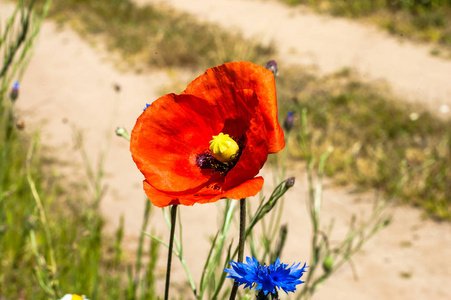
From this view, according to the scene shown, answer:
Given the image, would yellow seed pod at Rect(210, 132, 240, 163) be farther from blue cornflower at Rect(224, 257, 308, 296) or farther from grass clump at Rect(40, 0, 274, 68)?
grass clump at Rect(40, 0, 274, 68)

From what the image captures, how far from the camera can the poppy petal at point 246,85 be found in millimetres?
578

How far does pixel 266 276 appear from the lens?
1.66 feet

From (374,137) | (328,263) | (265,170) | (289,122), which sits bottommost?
(265,170)

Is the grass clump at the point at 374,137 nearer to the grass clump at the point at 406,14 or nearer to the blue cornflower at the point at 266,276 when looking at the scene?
the grass clump at the point at 406,14

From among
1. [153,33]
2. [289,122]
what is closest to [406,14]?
[153,33]

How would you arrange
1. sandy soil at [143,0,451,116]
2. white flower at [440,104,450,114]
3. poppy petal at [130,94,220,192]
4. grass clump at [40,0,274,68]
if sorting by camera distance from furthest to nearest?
grass clump at [40,0,274,68], sandy soil at [143,0,451,116], white flower at [440,104,450,114], poppy petal at [130,94,220,192]

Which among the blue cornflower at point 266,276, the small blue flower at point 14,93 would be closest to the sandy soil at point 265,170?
the small blue flower at point 14,93

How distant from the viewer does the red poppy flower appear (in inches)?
22.5

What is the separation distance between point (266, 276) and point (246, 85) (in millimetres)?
232

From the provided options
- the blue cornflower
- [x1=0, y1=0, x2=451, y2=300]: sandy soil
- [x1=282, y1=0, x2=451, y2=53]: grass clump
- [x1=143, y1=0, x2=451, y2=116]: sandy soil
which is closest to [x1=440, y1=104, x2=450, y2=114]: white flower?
[x1=143, y1=0, x2=451, y2=116]: sandy soil

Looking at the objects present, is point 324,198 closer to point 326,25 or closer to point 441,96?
point 441,96

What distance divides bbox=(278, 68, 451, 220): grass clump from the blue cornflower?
229 centimetres

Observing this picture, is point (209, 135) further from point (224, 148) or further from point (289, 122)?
point (289, 122)

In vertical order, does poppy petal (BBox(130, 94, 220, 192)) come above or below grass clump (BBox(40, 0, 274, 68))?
above
